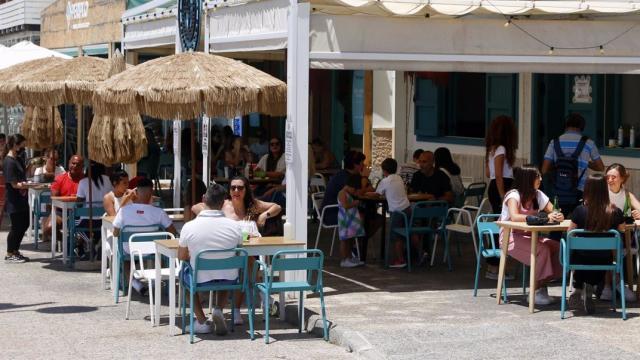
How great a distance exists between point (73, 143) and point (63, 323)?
16.4 metres

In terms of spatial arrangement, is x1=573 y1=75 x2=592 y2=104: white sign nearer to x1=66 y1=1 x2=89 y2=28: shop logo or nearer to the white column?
the white column

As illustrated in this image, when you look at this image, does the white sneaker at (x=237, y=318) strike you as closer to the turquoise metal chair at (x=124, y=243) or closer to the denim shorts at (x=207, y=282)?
the denim shorts at (x=207, y=282)

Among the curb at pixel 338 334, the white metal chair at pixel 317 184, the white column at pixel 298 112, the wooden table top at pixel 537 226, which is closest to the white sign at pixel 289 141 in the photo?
the white column at pixel 298 112

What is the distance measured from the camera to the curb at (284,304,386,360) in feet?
30.3

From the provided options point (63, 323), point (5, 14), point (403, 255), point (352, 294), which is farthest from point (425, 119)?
point (5, 14)

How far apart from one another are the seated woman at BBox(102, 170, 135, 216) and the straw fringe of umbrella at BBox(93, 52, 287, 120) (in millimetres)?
988

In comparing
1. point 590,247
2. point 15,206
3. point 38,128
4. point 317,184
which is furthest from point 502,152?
point 38,128

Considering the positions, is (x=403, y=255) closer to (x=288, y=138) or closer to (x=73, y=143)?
(x=288, y=138)

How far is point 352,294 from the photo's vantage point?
12.0 m

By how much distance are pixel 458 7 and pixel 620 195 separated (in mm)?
2355

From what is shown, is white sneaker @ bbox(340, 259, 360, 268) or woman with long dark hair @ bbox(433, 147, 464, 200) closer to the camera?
white sneaker @ bbox(340, 259, 360, 268)

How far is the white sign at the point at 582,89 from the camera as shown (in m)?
16.4

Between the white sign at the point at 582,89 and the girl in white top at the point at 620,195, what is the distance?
4.94 m

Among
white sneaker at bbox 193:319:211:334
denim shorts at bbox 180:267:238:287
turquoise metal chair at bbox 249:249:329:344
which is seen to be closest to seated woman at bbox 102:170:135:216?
denim shorts at bbox 180:267:238:287
